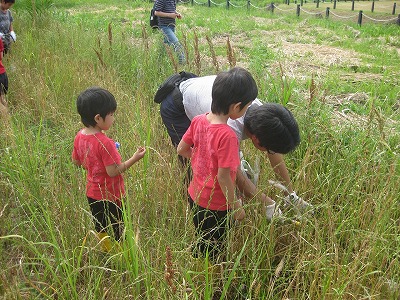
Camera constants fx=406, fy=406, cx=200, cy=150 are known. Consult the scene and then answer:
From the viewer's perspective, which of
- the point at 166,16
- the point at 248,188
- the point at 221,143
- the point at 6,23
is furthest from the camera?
the point at 166,16

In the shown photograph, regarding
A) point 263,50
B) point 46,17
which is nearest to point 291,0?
point 263,50

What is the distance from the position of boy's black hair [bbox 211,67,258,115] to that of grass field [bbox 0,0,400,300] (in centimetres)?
34

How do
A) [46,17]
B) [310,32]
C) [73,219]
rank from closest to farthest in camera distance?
[73,219] < [46,17] < [310,32]

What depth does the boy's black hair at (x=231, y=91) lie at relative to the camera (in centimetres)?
165

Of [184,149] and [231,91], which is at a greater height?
[231,91]

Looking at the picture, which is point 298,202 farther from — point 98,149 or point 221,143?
point 98,149

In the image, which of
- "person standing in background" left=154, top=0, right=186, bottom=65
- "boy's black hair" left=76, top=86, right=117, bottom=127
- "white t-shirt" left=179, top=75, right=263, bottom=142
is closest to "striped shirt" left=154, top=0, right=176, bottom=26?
"person standing in background" left=154, top=0, right=186, bottom=65

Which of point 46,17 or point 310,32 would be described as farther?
point 310,32

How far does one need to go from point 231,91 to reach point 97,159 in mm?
727

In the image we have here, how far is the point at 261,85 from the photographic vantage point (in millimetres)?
3213

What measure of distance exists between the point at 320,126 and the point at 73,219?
1.63 metres

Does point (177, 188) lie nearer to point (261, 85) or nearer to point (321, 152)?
point (321, 152)

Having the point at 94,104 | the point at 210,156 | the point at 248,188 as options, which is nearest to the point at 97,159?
the point at 94,104

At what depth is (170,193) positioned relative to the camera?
2104 mm
